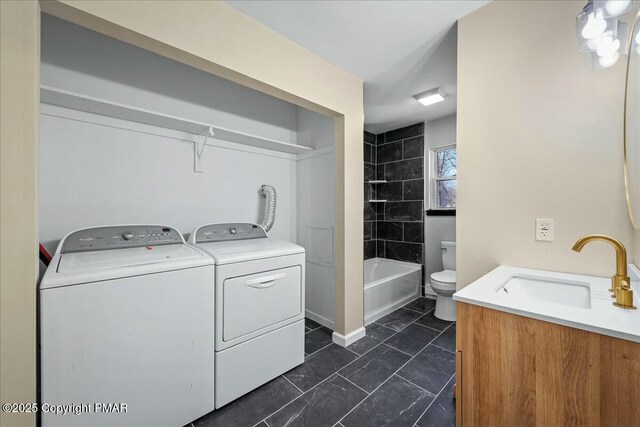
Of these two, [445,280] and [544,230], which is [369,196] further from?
[544,230]

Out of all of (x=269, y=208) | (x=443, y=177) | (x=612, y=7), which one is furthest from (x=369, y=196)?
(x=612, y=7)

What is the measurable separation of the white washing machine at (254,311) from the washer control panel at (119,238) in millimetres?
193

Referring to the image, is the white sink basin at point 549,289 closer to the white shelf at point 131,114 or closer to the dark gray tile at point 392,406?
the dark gray tile at point 392,406

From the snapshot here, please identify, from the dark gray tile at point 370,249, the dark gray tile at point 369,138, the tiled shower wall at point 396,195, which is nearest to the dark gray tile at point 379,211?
the tiled shower wall at point 396,195

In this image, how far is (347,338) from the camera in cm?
219

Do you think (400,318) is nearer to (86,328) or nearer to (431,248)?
(431,248)

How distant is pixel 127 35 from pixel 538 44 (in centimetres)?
214

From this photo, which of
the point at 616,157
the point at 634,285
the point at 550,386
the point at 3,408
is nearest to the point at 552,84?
the point at 616,157

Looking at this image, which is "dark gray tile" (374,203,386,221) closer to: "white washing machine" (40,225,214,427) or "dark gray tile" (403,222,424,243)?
"dark gray tile" (403,222,424,243)

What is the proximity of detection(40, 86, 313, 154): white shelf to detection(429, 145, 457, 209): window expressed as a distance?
7.43 ft

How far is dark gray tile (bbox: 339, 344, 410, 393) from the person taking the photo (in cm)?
173

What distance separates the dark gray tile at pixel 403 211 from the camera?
345 cm

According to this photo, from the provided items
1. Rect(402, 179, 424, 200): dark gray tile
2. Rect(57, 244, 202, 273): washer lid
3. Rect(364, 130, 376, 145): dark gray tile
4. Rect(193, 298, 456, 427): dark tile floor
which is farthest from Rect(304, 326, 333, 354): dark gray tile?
Rect(364, 130, 376, 145): dark gray tile

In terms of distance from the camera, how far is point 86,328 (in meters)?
1.09
